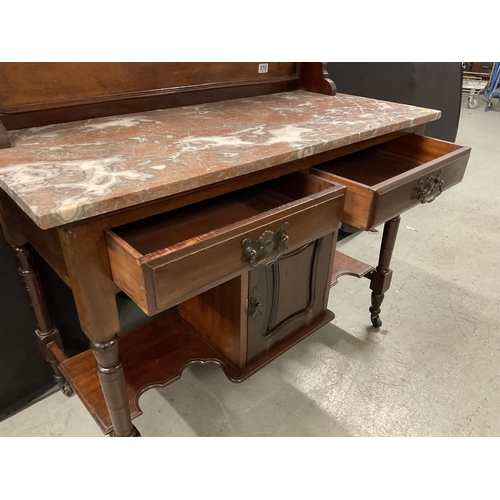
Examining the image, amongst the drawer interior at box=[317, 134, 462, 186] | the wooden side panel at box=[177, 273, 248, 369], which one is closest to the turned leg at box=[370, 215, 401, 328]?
the drawer interior at box=[317, 134, 462, 186]

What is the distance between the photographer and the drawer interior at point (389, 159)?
4.07ft

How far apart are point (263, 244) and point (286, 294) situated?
18.6 inches

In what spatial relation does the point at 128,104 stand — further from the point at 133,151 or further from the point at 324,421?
the point at 324,421

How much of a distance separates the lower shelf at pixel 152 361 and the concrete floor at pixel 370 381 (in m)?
0.18

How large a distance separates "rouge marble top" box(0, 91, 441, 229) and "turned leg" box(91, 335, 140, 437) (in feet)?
1.02

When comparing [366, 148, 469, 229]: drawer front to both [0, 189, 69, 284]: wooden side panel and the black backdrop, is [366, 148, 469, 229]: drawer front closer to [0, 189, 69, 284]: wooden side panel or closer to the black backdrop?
[0, 189, 69, 284]: wooden side panel

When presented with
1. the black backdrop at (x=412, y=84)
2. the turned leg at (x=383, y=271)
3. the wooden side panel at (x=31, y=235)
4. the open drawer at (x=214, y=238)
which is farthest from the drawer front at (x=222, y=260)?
the black backdrop at (x=412, y=84)

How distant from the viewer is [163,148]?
0.88 m

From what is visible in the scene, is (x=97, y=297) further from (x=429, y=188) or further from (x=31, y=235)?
(x=429, y=188)

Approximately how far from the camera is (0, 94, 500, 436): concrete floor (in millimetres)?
1278

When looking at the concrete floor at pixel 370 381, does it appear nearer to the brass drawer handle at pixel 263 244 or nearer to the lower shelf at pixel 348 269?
the lower shelf at pixel 348 269

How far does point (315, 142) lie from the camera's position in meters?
0.94

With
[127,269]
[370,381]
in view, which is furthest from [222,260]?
[370,381]

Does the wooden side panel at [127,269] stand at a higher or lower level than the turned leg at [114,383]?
higher
